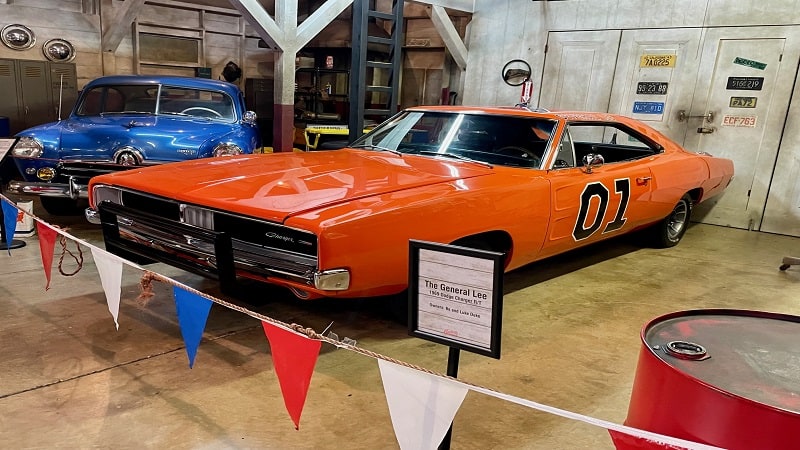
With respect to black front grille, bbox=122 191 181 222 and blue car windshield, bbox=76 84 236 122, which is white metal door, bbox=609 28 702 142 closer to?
blue car windshield, bbox=76 84 236 122

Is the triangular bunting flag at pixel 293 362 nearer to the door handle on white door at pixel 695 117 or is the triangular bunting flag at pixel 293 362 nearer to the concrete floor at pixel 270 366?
the concrete floor at pixel 270 366

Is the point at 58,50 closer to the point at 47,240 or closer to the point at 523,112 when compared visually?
the point at 47,240

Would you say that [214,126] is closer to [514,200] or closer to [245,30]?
[514,200]

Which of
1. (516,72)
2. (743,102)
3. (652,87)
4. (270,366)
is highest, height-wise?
(516,72)

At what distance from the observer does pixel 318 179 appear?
118 inches

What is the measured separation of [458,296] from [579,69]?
7190mm

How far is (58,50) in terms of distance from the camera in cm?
802

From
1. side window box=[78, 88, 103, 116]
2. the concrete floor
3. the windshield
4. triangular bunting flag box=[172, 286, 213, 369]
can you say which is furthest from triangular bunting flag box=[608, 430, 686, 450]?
side window box=[78, 88, 103, 116]

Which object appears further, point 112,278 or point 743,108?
point 743,108

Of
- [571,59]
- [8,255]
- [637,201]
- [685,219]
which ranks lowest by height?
[8,255]

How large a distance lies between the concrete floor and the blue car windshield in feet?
5.75

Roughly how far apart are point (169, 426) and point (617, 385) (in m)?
2.00

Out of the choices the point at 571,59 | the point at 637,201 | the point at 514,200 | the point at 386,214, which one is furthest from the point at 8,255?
the point at 571,59

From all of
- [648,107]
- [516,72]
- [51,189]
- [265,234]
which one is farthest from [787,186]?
[51,189]
